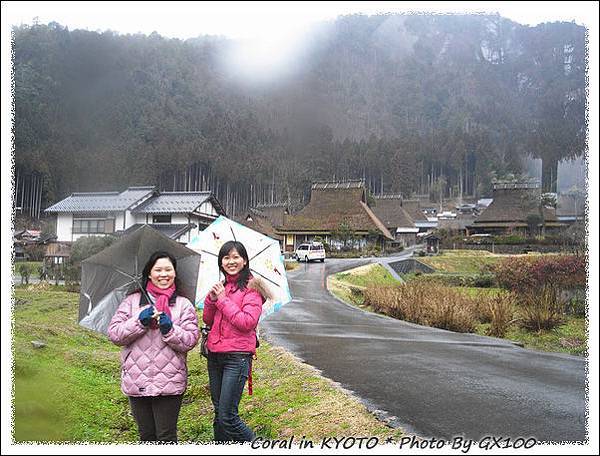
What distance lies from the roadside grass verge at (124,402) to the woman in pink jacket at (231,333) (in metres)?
0.71

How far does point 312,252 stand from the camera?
973 centimetres

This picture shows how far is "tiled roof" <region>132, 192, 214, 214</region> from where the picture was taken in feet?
20.5

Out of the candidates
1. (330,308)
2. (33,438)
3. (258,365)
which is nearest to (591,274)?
(258,365)

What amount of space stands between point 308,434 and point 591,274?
2427mm

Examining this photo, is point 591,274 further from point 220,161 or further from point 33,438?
point 220,161

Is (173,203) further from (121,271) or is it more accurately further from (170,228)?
(121,271)

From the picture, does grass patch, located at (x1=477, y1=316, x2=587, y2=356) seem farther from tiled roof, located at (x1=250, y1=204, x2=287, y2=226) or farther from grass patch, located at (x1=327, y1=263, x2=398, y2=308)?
tiled roof, located at (x1=250, y1=204, x2=287, y2=226)

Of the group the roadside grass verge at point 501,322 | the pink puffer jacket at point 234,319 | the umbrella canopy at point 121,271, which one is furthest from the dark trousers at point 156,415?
the roadside grass verge at point 501,322

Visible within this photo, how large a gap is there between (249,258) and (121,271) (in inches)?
29.3

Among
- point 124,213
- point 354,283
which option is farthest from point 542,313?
point 124,213

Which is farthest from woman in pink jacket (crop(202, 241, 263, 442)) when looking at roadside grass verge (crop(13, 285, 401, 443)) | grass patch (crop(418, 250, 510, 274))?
grass patch (crop(418, 250, 510, 274))

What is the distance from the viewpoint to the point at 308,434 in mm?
3377

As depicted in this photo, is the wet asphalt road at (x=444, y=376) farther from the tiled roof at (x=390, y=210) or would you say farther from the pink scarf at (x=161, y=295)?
the tiled roof at (x=390, y=210)

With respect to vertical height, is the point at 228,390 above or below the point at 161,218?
below
